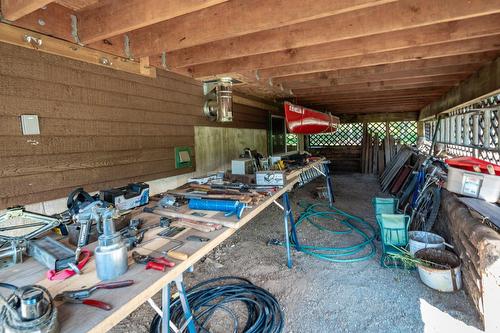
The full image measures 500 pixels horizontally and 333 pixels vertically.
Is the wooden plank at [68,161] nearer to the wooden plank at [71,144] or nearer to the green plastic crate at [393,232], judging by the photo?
the wooden plank at [71,144]

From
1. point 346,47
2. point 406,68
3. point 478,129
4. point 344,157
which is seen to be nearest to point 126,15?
point 346,47

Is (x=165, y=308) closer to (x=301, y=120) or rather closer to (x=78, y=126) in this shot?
(x=78, y=126)

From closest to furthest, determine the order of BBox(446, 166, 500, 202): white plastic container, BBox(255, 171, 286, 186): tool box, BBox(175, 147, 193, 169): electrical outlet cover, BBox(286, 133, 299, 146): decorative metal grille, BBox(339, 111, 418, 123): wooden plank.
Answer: BBox(446, 166, 500, 202): white plastic container
BBox(255, 171, 286, 186): tool box
BBox(175, 147, 193, 169): electrical outlet cover
BBox(286, 133, 299, 146): decorative metal grille
BBox(339, 111, 418, 123): wooden plank

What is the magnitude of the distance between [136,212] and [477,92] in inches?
151

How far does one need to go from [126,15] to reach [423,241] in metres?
3.21

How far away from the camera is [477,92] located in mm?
3156

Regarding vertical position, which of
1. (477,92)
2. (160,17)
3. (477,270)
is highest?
(160,17)

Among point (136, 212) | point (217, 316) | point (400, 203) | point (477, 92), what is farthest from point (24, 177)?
point (400, 203)

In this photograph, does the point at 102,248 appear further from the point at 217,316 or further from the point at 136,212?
the point at 217,316

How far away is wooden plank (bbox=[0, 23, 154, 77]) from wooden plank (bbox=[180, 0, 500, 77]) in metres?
0.73

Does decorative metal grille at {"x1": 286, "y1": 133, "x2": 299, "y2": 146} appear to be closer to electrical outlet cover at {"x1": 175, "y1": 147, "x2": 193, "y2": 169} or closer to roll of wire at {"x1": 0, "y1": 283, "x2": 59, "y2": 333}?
electrical outlet cover at {"x1": 175, "y1": 147, "x2": 193, "y2": 169}

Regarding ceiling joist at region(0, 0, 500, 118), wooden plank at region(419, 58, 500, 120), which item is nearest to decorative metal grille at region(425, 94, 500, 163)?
wooden plank at region(419, 58, 500, 120)

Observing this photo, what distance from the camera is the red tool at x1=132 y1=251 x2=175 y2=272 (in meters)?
1.05

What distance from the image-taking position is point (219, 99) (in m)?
3.20
